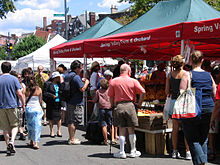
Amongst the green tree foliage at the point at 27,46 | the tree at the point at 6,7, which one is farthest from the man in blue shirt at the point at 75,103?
the green tree foliage at the point at 27,46

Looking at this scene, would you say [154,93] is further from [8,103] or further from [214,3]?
[214,3]

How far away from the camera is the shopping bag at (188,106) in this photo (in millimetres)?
4328

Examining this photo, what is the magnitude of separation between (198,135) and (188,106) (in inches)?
17.0

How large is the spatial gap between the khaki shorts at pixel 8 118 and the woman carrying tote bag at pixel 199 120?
370 cm

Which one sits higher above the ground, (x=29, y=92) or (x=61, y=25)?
(x=61, y=25)

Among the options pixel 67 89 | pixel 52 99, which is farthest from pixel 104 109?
pixel 52 99

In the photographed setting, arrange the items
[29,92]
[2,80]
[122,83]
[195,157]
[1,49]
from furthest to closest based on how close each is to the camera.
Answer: [1,49], [29,92], [2,80], [122,83], [195,157]

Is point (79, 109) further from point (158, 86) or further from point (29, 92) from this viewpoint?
point (158, 86)

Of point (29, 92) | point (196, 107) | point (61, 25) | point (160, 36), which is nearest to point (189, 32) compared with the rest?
point (160, 36)

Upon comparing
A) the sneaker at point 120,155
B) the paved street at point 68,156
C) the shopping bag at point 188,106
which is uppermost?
the shopping bag at point 188,106

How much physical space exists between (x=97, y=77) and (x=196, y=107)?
507 cm

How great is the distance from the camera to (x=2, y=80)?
643 centimetres

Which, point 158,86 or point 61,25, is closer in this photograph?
point 158,86

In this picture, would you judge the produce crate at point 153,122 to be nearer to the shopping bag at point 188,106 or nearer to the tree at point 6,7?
the shopping bag at point 188,106
